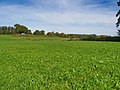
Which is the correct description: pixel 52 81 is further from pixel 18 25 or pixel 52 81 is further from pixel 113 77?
pixel 18 25

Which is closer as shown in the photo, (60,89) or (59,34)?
(60,89)

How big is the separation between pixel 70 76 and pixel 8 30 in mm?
164945

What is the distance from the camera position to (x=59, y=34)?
155 metres

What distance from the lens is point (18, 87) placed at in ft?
32.3

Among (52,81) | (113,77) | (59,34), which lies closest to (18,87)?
(52,81)

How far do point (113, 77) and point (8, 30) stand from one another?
16610 centimetres

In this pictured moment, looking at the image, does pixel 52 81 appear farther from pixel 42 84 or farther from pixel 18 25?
pixel 18 25

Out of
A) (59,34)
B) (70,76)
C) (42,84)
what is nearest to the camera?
(42,84)

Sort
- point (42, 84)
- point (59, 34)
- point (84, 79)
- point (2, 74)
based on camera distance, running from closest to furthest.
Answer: point (42, 84)
point (84, 79)
point (2, 74)
point (59, 34)

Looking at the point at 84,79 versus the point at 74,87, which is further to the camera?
the point at 84,79

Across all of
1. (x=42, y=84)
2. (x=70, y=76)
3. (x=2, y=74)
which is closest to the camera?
(x=42, y=84)

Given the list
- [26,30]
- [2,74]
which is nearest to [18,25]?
[26,30]

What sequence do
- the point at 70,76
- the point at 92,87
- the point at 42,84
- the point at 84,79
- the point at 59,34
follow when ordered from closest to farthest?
the point at 92,87
the point at 42,84
the point at 84,79
the point at 70,76
the point at 59,34

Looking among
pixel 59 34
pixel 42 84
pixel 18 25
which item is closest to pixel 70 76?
pixel 42 84
